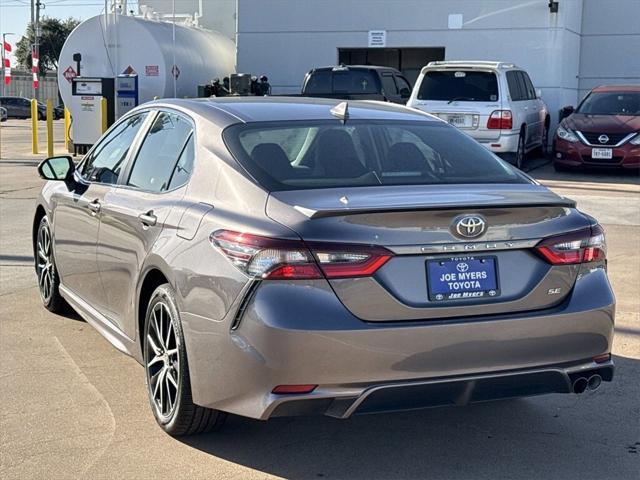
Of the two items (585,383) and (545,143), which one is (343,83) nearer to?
(545,143)

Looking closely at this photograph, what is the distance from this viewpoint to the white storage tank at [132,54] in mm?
21531

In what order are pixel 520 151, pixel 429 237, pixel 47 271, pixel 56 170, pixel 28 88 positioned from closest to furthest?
pixel 429 237 → pixel 56 170 → pixel 47 271 → pixel 520 151 → pixel 28 88

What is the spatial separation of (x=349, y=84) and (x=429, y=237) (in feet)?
49.4

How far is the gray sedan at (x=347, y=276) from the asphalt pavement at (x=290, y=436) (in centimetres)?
26

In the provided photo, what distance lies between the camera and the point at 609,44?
23.2 metres

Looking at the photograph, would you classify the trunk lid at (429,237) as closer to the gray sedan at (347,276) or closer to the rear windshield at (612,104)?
the gray sedan at (347,276)

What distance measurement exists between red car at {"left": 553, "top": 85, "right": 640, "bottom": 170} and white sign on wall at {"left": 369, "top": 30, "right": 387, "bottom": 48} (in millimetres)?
6601

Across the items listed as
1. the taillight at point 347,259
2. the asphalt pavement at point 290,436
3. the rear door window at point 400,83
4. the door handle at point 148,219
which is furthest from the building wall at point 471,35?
the taillight at point 347,259

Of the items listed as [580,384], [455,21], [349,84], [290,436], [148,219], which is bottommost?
[290,436]

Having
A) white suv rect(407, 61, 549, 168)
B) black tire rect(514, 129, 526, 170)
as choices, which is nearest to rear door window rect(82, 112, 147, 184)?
white suv rect(407, 61, 549, 168)

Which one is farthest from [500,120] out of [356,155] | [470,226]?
[470,226]

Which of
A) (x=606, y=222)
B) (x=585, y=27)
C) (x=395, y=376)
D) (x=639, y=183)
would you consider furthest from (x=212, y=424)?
(x=585, y=27)

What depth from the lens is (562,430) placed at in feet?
15.2

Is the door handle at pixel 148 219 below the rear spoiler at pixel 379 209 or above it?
below
